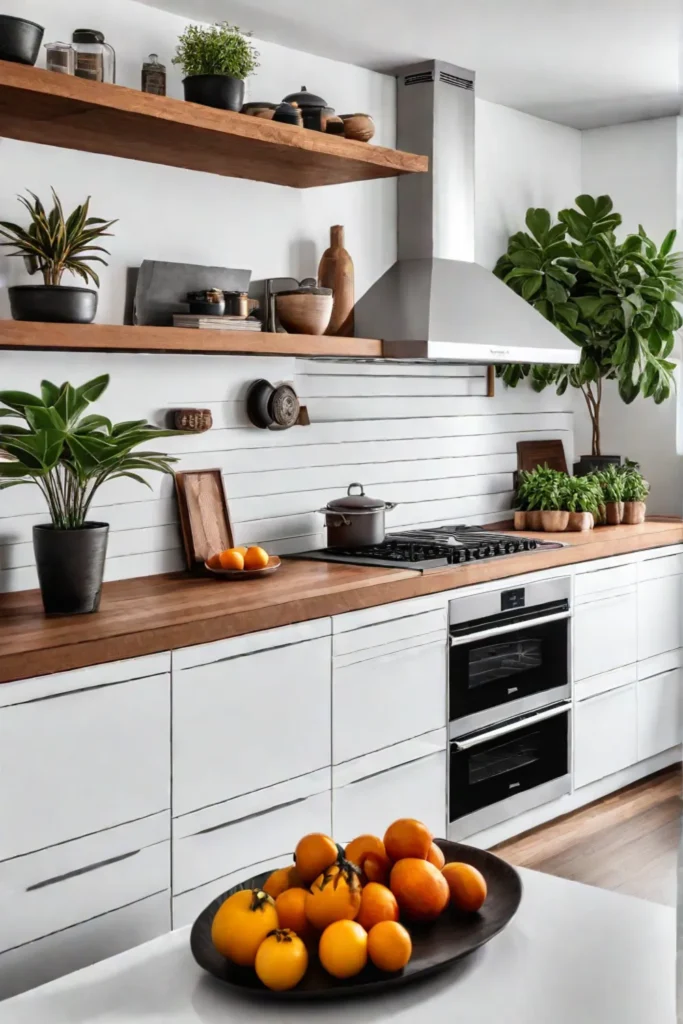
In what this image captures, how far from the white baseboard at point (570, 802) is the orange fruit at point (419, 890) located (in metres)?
2.14

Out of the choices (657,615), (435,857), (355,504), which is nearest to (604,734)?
(657,615)

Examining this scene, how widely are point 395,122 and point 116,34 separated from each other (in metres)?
1.36

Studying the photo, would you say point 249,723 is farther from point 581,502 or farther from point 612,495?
point 612,495

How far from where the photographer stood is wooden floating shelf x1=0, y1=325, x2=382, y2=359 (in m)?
2.83

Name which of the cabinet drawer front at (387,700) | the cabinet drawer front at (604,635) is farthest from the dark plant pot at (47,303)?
the cabinet drawer front at (604,635)

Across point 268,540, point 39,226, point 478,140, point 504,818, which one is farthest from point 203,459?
point 478,140

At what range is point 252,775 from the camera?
300cm

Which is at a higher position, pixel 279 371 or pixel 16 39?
pixel 16 39

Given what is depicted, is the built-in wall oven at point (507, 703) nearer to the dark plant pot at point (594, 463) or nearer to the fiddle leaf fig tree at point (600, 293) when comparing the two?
the dark plant pot at point (594, 463)

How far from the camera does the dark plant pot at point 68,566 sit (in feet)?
9.21

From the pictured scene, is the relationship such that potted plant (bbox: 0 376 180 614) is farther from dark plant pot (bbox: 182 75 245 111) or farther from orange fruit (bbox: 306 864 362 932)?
orange fruit (bbox: 306 864 362 932)

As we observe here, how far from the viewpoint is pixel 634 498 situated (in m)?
4.79

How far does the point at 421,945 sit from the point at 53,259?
2.18 m

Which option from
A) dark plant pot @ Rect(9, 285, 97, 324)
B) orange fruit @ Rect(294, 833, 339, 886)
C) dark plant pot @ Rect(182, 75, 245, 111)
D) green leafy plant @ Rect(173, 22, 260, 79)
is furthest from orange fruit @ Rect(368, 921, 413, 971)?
green leafy plant @ Rect(173, 22, 260, 79)
